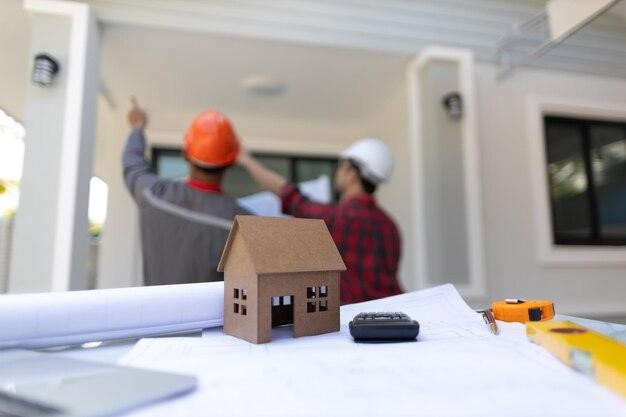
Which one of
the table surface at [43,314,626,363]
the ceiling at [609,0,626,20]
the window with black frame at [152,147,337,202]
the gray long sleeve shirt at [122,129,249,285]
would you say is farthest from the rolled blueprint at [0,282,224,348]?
the window with black frame at [152,147,337,202]

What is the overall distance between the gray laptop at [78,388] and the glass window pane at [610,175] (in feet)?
4.78

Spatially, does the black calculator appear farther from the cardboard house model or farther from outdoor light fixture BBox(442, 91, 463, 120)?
outdoor light fixture BBox(442, 91, 463, 120)

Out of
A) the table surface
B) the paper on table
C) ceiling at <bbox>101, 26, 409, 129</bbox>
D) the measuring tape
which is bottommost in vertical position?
the table surface

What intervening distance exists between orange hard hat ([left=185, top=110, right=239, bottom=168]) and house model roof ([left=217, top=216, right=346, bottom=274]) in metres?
0.78

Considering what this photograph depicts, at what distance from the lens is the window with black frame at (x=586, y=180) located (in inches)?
50.3

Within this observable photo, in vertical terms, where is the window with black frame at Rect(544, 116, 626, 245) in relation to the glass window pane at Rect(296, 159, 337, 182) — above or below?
below

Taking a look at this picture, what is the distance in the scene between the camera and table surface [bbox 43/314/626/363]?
1.24 ft

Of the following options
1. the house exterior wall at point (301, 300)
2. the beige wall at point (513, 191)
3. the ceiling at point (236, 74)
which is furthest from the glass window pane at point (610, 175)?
the house exterior wall at point (301, 300)

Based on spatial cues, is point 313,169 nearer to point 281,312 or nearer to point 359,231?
point 359,231

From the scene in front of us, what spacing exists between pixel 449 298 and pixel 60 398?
0.52 metres

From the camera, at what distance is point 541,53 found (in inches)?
65.0

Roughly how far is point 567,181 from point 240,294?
1783mm

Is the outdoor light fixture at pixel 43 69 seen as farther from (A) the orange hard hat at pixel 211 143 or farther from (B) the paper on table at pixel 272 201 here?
(B) the paper on table at pixel 272 201

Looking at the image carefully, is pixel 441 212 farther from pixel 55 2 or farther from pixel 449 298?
pixel 55 2
